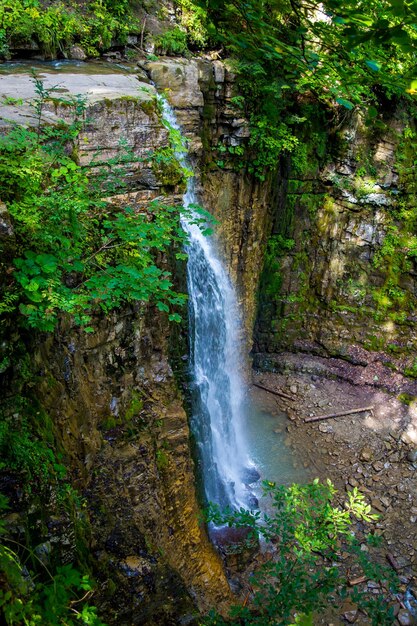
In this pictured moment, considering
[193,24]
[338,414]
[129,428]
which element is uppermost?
[193,24]

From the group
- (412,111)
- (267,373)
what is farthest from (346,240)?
(267,373)

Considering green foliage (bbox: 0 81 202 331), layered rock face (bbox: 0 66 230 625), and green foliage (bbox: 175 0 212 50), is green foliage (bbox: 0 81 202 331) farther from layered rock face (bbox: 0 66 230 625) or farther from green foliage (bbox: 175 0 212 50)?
green foliage (bbox: 175 0 212 50)

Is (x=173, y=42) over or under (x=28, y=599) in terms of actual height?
over

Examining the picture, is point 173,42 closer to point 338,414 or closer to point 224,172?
point 224,172

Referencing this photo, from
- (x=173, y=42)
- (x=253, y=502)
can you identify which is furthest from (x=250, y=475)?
(x=173, y=42)

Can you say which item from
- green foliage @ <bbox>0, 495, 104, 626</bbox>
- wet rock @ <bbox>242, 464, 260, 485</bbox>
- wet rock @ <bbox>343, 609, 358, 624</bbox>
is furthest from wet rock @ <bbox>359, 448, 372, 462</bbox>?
green foliage @ <bbox>0, 495, 104, 626</bbox>

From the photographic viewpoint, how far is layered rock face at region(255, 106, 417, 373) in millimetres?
8445

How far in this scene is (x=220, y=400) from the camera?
24.9 feet

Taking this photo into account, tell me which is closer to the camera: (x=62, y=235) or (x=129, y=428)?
(x=62, y=235)

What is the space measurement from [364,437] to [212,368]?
3.41m

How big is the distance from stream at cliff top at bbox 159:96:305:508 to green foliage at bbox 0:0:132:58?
1.85m

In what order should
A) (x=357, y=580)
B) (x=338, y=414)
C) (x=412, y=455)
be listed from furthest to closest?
(x=338, y=414) < (x=412, y=455) < (x=357, y=580)

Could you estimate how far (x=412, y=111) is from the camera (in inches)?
323

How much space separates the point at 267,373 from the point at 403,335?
2969mm
